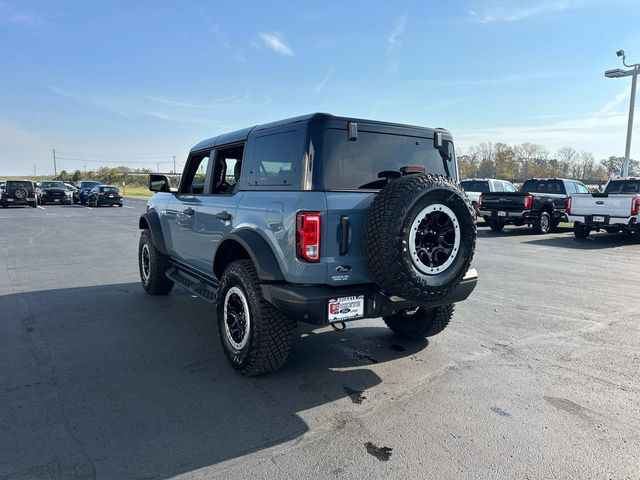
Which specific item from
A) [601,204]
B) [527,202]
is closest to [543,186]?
[527,202]

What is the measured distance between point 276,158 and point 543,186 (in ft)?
52.1

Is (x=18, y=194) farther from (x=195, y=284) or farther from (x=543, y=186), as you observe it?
(x=543, y=186)

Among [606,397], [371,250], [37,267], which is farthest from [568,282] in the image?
[37,267]

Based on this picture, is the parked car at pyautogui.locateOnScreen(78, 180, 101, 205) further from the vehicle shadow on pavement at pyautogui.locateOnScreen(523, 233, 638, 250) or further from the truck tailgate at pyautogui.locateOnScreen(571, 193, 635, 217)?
the truck tailgate at pyautogui.locateOnScreen(571, 193, 635, 217)

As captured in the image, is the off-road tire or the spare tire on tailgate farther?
the off-road tire

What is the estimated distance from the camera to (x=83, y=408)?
3.14 meters

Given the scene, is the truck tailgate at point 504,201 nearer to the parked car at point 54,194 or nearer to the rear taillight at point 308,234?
the rear taillight at point 308,234

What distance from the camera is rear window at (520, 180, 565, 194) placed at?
54.0 feet

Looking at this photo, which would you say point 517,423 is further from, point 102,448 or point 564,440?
point 102,448

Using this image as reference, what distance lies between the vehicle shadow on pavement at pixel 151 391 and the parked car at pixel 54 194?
29.3m

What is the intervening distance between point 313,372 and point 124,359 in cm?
173

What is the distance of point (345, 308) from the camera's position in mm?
3262

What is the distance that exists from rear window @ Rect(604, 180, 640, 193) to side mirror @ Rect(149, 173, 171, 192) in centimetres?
1444

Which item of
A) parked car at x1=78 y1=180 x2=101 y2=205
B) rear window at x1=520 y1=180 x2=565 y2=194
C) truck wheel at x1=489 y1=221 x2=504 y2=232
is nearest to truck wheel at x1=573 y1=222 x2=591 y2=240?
truck wheel at x1=489 y1=221 x2=504 y2=232
